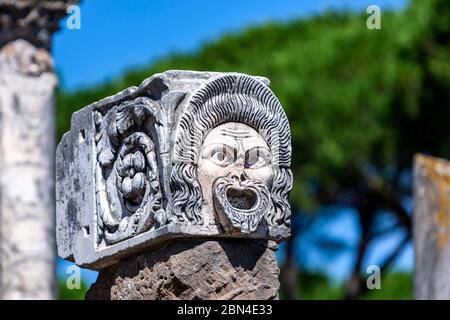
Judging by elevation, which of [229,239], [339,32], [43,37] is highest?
[339,32]

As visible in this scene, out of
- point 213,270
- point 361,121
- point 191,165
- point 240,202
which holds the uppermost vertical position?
point 361,121

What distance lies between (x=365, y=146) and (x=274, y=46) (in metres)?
3.83

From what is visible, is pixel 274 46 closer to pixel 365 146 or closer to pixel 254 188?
pixel 365 146

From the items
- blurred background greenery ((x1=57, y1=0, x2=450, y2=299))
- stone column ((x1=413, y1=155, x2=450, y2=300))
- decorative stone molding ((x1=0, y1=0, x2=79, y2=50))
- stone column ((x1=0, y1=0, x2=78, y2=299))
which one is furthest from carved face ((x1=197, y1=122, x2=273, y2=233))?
blurred background greenery ((x1=57, y1=0, x2=450, y2=299))

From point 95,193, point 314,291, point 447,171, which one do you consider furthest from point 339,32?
point 95,193

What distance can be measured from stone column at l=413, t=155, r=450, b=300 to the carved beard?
439cm

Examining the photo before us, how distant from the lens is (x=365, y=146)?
20266 mm

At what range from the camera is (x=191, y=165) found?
20.4 feet

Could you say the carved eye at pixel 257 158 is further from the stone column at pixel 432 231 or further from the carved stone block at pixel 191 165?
the stone column at pixel 432 231

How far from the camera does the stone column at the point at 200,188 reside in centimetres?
620

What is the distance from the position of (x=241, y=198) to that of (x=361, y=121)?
1429 centimetres

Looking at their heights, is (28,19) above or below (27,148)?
above

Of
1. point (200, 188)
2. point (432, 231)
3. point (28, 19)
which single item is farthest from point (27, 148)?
point (200, 188)

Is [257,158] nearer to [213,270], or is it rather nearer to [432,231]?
[213,270]
